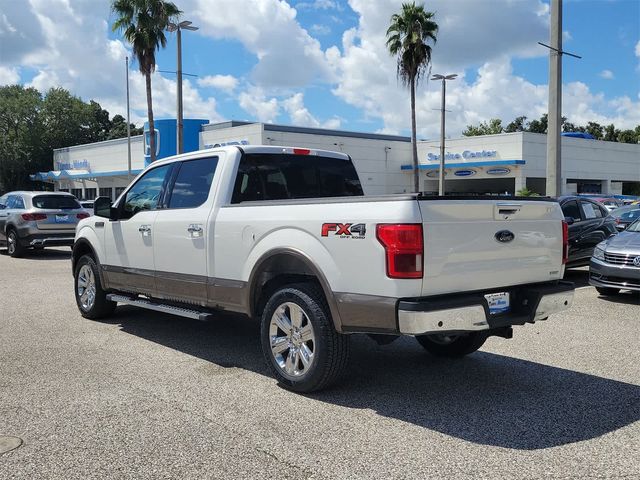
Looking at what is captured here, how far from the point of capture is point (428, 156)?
43094 mm

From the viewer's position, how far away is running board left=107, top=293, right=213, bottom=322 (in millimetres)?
5708

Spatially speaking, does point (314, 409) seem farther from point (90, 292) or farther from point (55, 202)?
point (55, 202)

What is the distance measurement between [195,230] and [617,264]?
6.54 metres

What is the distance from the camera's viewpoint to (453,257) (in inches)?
169

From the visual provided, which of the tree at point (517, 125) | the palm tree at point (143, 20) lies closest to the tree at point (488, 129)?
the tree at point (517, 125)

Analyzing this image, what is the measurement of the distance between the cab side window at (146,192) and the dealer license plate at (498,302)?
3706mm

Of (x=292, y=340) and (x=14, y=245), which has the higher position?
(x=14, y=245)

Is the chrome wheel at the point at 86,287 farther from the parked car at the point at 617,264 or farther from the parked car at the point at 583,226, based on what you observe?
the parked car at the point at 583,226

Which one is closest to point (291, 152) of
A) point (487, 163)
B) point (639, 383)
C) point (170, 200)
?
point (170, 200)

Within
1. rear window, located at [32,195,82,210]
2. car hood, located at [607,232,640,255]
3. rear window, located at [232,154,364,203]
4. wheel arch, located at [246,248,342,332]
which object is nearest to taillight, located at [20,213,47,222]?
rear window, located at [32,195,82,210]

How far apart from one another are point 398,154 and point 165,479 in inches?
1635

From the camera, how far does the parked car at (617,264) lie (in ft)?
29.1

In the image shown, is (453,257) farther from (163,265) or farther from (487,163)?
(487,163)

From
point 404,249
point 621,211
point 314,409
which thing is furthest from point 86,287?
point 621,211
